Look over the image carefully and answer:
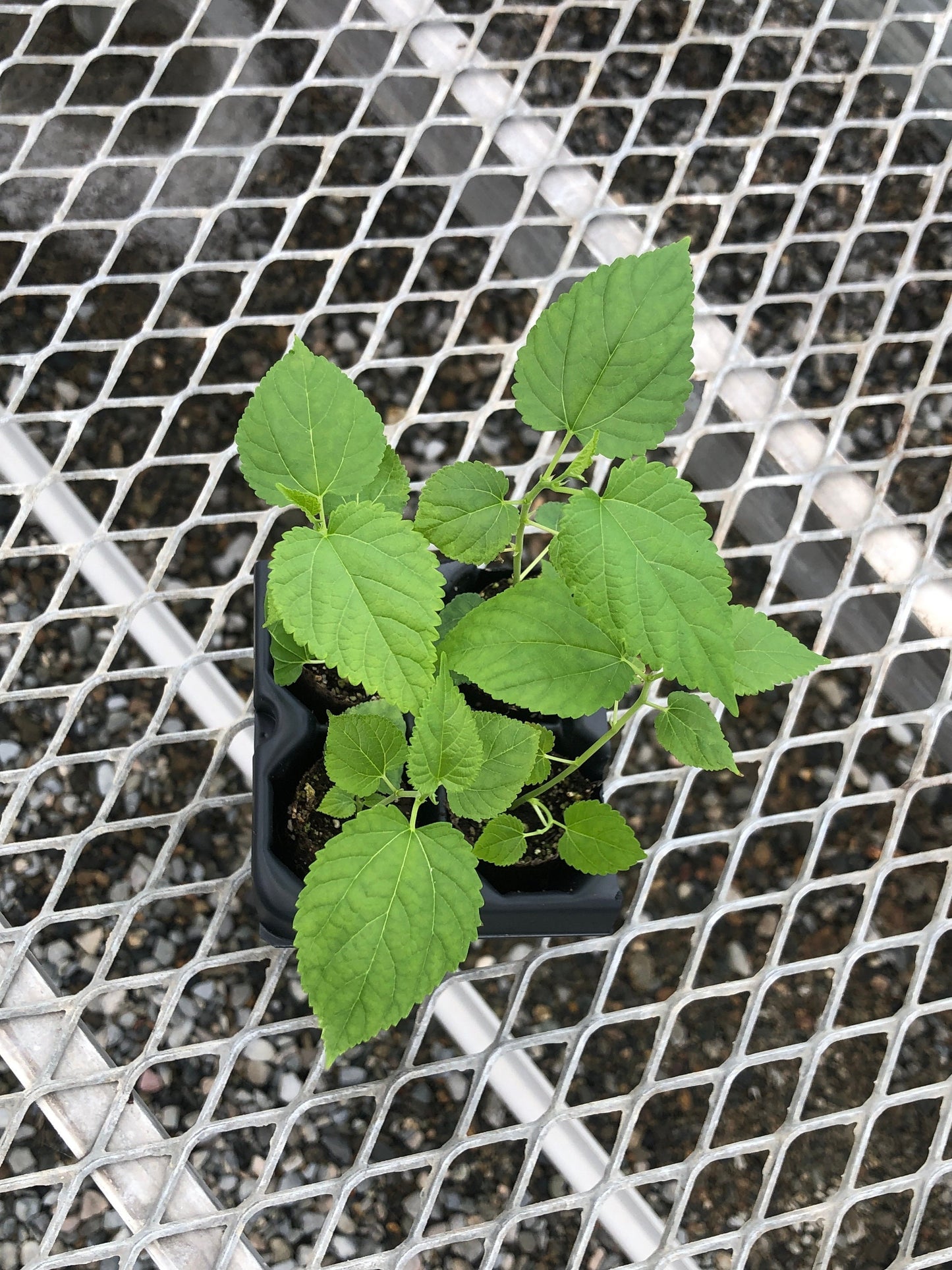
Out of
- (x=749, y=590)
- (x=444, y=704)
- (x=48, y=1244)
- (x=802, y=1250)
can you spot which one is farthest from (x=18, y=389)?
(x=802, y=1250)

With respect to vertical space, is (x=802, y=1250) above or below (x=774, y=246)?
below

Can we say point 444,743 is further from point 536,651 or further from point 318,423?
point 318,423

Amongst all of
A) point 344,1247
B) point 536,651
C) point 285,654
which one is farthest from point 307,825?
point 344,1247

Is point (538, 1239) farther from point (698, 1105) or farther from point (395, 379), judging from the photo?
point (395, 379)

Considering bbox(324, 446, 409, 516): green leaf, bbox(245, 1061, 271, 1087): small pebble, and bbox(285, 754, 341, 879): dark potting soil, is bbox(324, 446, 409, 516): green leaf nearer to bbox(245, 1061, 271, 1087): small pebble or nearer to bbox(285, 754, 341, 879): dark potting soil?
bbox(285, 754, 341, 879): dark potting soil

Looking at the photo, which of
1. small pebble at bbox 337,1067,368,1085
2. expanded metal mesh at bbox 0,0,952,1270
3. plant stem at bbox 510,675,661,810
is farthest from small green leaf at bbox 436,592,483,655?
small pebble at bbox 337,1067,368,1085

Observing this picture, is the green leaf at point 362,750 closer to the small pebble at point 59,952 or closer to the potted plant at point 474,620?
the potted plant at point 474,620
